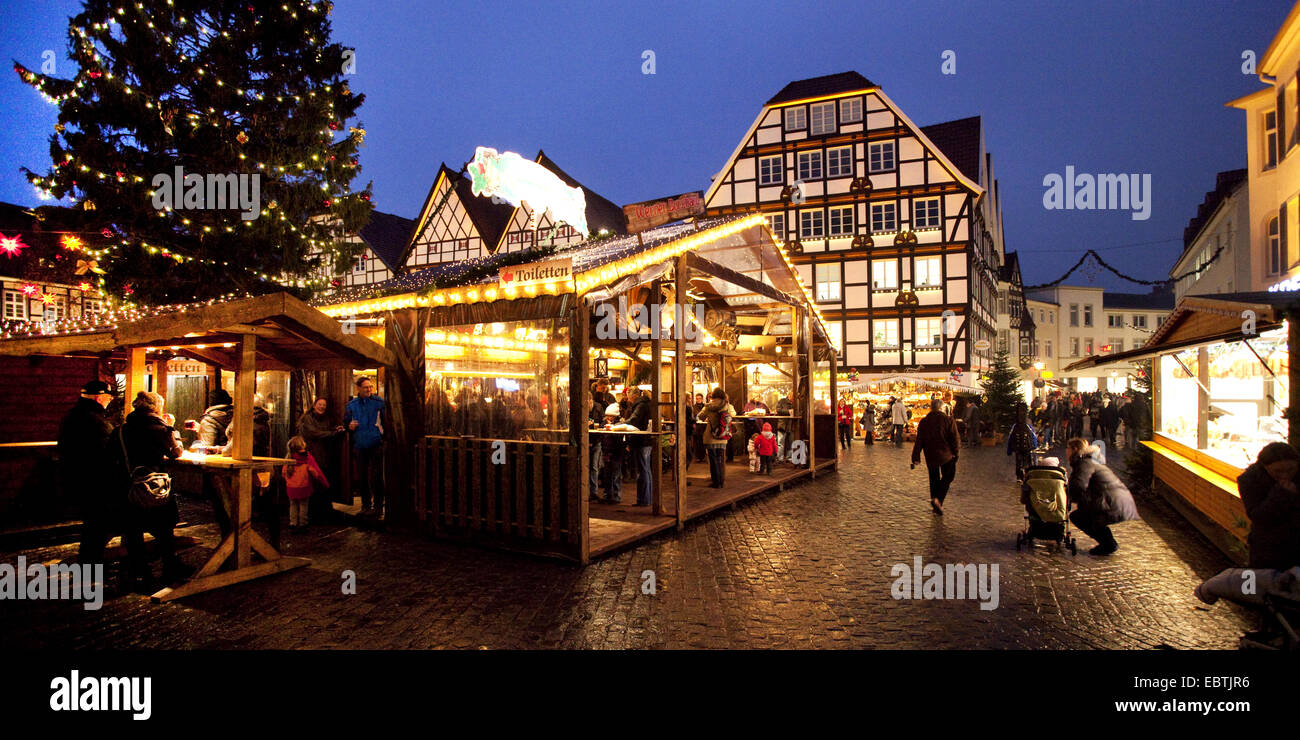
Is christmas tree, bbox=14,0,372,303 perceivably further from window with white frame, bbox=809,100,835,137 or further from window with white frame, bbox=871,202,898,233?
window with white frame, bbox=871,202,898,233

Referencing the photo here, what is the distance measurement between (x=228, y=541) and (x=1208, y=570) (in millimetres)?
9201

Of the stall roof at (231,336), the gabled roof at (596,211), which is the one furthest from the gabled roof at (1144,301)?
the stall roof at (231,336)

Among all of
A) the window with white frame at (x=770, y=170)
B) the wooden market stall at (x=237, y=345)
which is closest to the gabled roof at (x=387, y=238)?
the window with white frame at (x=770, y=170)

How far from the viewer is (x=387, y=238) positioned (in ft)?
109

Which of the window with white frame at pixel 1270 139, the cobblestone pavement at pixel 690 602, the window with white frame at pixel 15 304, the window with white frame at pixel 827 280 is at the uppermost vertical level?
the window with white frame at pixel 1270 139

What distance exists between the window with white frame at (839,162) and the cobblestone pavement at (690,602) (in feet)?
75.5

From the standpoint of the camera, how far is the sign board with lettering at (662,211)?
30.1 ft

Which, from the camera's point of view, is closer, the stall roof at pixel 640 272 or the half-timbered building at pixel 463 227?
Answer: the stall roof at pixel 640 272

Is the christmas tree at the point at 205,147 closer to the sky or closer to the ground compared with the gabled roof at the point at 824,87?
closer to the ground

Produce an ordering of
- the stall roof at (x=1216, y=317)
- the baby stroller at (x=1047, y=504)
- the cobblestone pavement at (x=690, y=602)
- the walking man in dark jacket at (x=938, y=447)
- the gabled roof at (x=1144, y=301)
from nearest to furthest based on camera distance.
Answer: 1. the cobblestone pavement at (x=690, y=602)
2. the stall roof at (x=1216, y=317)
3. the baby stroller at (x=1047, y=504)
4. the walking man in dark jacket at (x=938, y=447)
5. the gabled roof at (x=1144, y=301)

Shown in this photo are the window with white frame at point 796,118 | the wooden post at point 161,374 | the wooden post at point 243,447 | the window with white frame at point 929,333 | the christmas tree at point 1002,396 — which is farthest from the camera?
the window with white frame at point 796,118

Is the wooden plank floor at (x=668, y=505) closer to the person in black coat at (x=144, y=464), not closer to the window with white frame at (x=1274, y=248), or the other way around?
the person in black coat at (x=144, y=464)

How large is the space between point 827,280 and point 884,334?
11.2 ft
